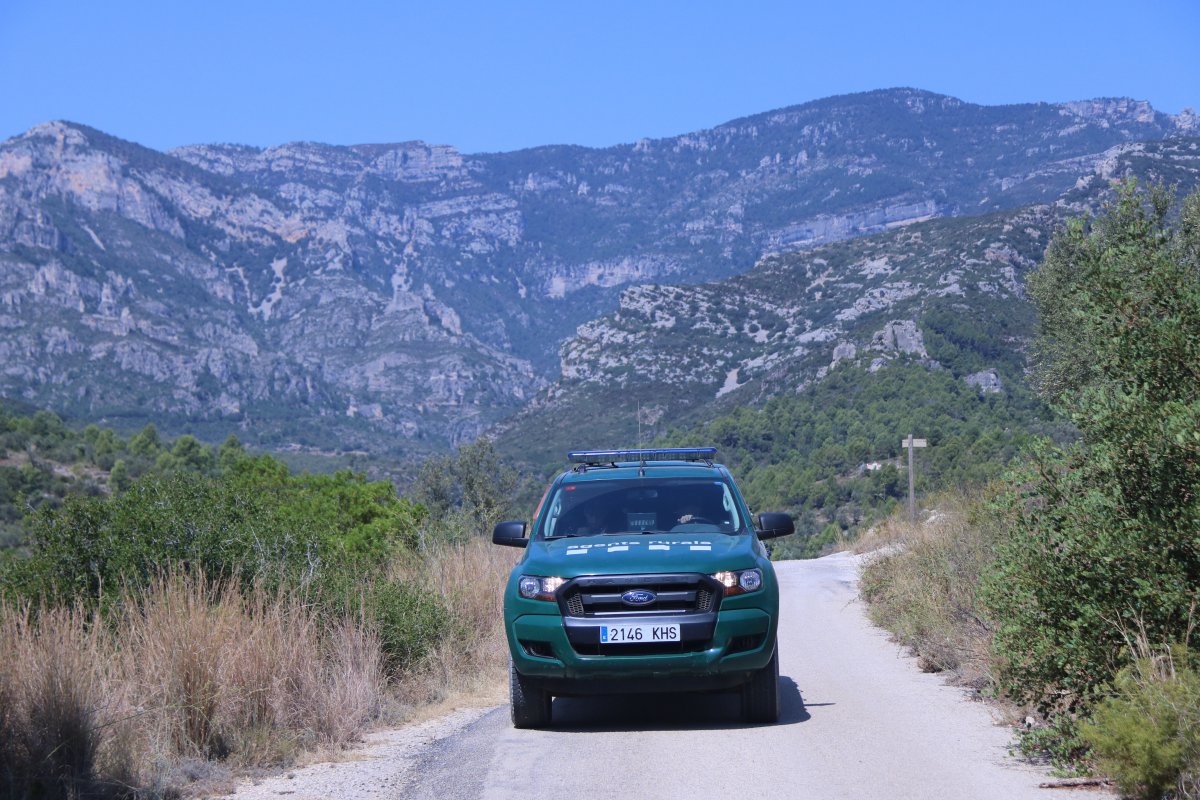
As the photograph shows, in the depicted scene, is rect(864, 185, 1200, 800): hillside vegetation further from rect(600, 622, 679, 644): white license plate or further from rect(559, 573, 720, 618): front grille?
rect(600, 622, 679, 644): white license plate

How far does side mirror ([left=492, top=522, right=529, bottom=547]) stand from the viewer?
9.46 metres

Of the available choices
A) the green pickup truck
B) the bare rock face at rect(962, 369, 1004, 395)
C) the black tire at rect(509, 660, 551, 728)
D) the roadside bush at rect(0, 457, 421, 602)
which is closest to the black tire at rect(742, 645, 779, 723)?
the green pickup truck

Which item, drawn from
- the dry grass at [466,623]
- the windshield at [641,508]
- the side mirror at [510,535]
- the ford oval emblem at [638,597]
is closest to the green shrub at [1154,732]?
the ford oval emblem at [638,597]

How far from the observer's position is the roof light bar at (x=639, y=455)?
35.0 ft

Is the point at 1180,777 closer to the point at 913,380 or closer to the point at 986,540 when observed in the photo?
the point at 986,540

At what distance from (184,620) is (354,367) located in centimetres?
17659

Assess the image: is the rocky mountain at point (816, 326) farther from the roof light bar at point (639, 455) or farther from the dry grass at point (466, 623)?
the roof light bar at point (639, 455)

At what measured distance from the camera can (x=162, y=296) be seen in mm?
174250

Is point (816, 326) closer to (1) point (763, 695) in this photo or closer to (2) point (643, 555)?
(1) point (763, 695)

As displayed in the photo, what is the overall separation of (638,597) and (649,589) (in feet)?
0.33

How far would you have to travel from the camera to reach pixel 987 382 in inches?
2594

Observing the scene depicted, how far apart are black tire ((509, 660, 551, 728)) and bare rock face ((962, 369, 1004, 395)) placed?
59.7 metres

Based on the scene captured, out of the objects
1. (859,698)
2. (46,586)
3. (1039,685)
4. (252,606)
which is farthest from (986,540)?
(46,586)

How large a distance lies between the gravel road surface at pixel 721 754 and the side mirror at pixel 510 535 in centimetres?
136
